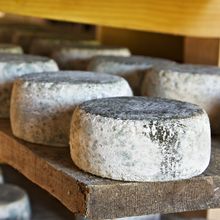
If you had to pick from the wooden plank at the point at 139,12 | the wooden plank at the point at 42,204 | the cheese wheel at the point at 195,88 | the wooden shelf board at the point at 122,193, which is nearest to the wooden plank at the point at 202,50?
the wooden plank at the point at 139,12

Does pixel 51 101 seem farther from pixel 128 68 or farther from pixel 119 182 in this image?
pixel 128 68

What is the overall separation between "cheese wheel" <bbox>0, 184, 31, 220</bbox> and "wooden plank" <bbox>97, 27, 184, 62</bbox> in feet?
3.43

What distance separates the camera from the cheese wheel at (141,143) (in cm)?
121

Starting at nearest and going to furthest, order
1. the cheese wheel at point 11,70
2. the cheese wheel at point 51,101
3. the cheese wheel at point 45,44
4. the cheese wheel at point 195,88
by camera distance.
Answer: the cheese wheel at point 51,101 < the cheese wheel at point 195,88 < the cheese wheel at point 11,70 < the cheese wheel at point 45,44

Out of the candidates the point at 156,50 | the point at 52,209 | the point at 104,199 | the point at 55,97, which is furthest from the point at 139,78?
the point at 156,50

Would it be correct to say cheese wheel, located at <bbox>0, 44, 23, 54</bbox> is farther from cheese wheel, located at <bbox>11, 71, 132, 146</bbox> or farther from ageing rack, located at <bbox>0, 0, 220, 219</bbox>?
cheese wheel, located at <bbox>11, 71, 132, 146</bbox>

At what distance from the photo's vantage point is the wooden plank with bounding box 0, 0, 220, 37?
6.28ft

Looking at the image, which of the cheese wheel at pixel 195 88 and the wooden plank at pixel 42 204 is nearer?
the cheese wheel at pixel 195 88

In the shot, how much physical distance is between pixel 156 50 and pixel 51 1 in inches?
41.5

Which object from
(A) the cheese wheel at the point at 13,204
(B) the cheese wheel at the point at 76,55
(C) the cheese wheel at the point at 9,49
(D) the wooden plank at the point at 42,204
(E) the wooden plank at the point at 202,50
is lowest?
(D) the wooden plank at the point at 42,204

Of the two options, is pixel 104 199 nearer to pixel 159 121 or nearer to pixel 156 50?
pixel 159 121

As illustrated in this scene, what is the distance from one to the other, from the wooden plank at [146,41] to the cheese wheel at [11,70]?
112 centimetres

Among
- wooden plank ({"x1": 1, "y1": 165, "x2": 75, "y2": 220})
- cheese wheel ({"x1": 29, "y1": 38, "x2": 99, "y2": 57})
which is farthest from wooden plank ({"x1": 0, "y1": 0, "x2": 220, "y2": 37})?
wooden plank ({"x1": 1, "y1": 165, "x2": 75, "y2": 220})

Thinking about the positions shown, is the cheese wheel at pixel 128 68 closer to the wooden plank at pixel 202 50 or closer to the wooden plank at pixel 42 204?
the wooden plank at pixel 202 50
